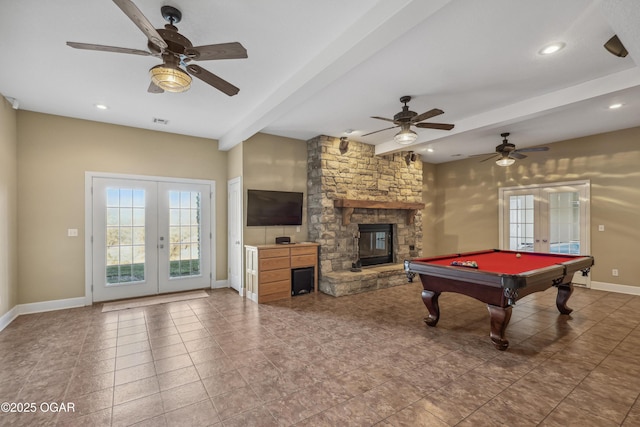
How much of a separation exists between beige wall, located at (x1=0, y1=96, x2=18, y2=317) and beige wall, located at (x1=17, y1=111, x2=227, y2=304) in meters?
0.10

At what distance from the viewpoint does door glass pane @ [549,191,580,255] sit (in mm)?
6059

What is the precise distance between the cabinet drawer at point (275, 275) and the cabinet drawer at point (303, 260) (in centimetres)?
20

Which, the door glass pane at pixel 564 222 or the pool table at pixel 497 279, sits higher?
the door glass pane at pixel 564 222

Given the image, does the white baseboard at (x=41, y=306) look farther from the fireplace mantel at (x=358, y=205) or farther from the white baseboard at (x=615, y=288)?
the white baseboard at (x=615, y=288)

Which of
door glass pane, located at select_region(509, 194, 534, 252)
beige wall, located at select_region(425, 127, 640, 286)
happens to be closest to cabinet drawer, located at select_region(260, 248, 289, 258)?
beige wall, located at select_region(425, 127, 640, 286)

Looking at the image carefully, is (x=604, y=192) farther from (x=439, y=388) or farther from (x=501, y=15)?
(x=439, y=388)

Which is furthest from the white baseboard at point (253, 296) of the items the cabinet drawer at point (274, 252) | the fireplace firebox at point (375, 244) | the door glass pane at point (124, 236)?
the fireplace firebox at point (375, 244)

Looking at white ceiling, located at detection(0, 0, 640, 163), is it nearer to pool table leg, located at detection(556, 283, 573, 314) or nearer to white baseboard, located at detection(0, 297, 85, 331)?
pool table leg, located at detection(556, 283, 573, 314)

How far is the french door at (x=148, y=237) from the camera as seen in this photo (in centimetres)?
504

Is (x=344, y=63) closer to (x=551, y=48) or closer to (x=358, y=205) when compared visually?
(x=551, y=48)

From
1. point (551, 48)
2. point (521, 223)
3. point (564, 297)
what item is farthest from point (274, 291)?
point (521, 223)

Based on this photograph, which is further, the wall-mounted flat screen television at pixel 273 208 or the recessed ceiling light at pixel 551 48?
the wall-mounted flat screen television at pixel 273 208

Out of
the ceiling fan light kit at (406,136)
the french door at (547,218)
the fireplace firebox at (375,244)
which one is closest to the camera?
the ceiling fan light kit at (406,136)

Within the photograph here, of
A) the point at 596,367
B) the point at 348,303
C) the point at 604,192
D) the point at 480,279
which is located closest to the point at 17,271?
the point at 348,303
